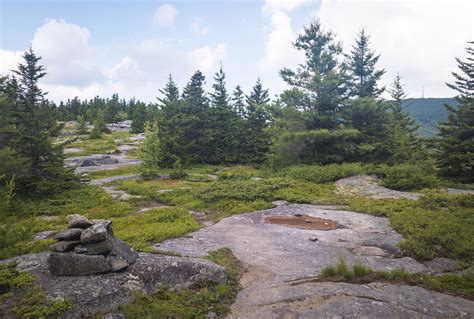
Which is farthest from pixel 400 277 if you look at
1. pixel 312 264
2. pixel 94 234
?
pixel 94 234

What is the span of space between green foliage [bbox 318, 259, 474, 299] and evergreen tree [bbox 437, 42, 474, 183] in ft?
47.4

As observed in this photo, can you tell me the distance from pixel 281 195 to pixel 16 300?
13.4 meters

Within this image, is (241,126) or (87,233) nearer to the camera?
(87,233)

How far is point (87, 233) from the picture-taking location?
7.86 metres

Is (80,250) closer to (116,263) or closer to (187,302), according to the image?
(116,263)

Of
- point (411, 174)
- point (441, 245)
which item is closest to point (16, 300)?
point (441, 245)

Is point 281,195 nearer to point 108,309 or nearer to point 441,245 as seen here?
point 441,245

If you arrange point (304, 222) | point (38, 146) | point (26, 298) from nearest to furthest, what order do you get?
point (26, 298)
point (304, 222)
point (38, 146)

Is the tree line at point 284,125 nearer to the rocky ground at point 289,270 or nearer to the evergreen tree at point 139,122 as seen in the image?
the rocky ground at point 289,270

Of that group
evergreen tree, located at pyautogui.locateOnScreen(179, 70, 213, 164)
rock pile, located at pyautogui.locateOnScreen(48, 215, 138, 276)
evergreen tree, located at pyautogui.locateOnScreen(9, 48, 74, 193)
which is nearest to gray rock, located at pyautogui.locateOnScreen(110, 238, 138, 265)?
rock pile, located at pyautogui.locateOnScreen(48, 215, 138, 276)

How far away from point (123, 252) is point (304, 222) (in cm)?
810

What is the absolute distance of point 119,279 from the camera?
7.42 meters

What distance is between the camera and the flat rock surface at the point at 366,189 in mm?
17378

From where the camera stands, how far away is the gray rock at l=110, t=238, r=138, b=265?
7.88 metres
